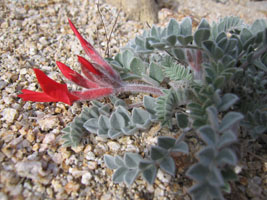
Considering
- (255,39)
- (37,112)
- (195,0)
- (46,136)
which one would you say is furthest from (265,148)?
(195,0)

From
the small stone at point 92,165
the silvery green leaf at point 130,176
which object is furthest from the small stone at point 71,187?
the silvery green leaf at point 130,176

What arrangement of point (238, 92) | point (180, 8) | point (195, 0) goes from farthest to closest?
point (195, 0), point (180, 8), point (238, 92)

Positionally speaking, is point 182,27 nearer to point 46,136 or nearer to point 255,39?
point 255,39

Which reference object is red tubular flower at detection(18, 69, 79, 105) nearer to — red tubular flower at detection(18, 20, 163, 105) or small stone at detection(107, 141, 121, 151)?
red tubular flower at detection(18, 20, 163, 105)

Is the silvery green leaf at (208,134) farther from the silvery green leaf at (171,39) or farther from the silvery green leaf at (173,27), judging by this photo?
the silvery green leaf at (173,27)

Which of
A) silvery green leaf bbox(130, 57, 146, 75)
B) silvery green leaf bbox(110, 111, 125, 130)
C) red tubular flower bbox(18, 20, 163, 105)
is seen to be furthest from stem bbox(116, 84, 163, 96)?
silvery green leaf bbox(110, 111, 125, 130)

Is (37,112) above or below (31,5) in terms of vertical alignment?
below

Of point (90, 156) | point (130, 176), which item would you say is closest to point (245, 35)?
point (130, 176)

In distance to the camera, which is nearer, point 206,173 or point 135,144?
point 206,173
